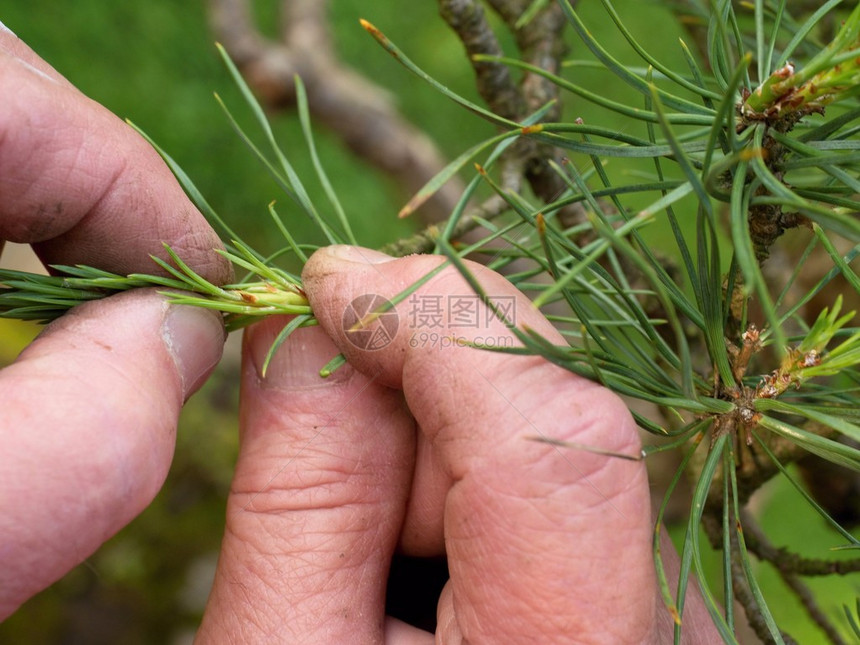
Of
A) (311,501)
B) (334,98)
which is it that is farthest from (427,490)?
(334,98)

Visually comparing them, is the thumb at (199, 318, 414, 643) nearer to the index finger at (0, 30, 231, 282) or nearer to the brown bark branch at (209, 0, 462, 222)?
the index finger at (0, 30, 231, 282)

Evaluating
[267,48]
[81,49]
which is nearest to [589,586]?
[267,48]

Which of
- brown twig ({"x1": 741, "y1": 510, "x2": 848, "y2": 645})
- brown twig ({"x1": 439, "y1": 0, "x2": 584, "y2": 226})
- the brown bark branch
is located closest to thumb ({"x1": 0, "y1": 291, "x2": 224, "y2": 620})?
brown twig ({"x1": 439, "y1": 0, "x2": 584, "y2": 226})

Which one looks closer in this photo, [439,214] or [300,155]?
[439,214]

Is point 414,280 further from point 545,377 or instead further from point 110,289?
point 110,289

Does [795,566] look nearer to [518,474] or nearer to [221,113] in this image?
[518,474]

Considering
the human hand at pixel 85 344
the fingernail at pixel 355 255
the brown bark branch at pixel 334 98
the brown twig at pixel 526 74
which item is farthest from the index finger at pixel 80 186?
the brown bark branch at pixel 334 98

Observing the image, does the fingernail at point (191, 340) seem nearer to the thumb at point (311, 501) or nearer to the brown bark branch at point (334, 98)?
the thumb at point (311, 501)

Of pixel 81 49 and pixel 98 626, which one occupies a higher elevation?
pixel 81 49
